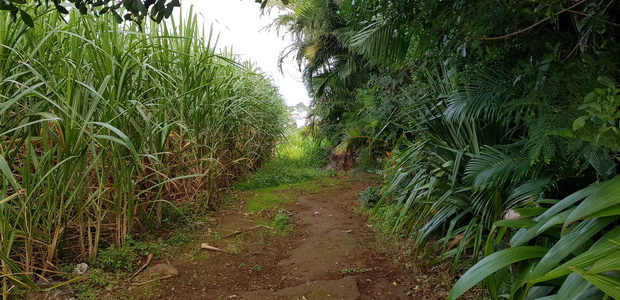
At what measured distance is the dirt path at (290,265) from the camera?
6.43ft

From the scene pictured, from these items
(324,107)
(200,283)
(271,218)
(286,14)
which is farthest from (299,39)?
(200,283)

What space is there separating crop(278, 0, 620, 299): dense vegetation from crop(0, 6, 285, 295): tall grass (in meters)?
1.39

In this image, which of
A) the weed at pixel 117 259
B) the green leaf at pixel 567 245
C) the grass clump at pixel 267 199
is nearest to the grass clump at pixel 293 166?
the grass clump at pixel 267 199

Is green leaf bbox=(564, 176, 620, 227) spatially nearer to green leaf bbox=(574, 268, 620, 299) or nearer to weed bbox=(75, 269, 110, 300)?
green leaf bbox=(574, 268, 620, 299)

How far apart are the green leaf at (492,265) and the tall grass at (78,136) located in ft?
4.22

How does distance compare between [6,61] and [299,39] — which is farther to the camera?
[299,39]

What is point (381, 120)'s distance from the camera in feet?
15.2

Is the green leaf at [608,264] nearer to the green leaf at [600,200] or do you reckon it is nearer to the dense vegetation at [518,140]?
the dense vegetation at [518,140]

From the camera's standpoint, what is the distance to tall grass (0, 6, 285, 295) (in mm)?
1676

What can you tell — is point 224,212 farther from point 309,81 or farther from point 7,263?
point 309,81

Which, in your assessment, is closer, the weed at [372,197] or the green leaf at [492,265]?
the green leaf at [492,265]

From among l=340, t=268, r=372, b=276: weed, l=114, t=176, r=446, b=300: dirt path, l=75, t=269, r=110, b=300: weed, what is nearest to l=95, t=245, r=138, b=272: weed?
l=75, t=269, r=110, b=300: weed

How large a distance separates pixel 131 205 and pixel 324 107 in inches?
212

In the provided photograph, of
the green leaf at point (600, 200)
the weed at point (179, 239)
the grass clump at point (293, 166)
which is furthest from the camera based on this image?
the grass clump at point (293, 166)
